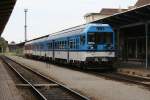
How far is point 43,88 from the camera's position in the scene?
1934 cm

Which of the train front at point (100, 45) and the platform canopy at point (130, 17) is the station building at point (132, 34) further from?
the train front at point (100, 45)

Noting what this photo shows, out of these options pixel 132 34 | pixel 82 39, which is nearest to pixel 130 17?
pixel 82 39

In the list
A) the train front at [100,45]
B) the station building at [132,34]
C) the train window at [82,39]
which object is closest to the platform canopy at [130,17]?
the station building at [132,34]

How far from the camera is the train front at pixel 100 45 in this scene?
27.6 meters

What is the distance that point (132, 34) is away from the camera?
36.6m

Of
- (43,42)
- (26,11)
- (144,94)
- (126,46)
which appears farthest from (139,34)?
(26,11)

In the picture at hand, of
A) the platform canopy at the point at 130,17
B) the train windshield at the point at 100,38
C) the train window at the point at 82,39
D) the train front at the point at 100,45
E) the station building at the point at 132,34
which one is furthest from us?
the train window at the point at 82,39

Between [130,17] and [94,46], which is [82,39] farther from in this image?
[130,17]

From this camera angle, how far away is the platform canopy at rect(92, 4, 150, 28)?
2509cm

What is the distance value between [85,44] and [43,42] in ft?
70.5

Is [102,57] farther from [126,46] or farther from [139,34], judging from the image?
[126,46]

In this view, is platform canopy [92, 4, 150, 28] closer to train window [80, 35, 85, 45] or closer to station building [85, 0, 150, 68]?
station building [85, 0, 150, 68]

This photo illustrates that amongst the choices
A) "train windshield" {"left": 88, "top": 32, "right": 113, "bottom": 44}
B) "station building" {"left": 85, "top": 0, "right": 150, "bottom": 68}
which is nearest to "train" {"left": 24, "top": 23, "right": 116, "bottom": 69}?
"train windshield" {"left": 88, "top": 32, "right": 113, "bottom": 44}

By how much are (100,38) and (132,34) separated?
9.04 meters
